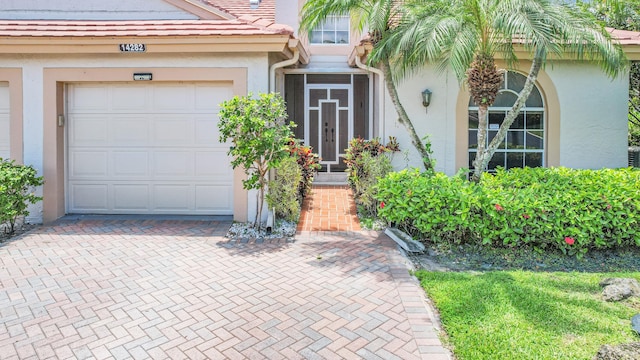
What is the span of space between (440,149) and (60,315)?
744cm

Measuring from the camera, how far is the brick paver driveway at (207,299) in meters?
3.79

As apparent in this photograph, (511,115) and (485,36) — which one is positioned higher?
(485,36)

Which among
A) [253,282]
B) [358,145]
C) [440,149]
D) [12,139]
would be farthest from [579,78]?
[12,139]

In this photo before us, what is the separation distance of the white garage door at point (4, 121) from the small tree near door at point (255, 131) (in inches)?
177

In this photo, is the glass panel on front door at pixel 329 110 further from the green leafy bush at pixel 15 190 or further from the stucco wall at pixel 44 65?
the green leafy bush at pixel 15 190

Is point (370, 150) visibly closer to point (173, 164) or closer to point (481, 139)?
point (481, 139)

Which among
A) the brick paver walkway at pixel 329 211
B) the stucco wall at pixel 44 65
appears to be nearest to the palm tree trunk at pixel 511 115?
the brick paver walkway at pixel 329 211

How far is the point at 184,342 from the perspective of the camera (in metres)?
3.86

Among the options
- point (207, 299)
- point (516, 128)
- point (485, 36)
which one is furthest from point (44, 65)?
point (516, 128)

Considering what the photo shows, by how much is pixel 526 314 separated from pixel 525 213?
242 centimetres

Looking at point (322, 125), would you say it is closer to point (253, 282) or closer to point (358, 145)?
point (358, 145)

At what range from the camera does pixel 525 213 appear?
20.8 ft

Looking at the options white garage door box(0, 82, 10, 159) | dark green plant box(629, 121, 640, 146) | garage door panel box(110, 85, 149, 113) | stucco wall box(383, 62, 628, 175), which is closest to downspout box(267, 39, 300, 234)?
stucco wall box(383, 62, 628, 175)

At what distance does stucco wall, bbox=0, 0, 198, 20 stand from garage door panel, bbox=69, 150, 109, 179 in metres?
2.78
